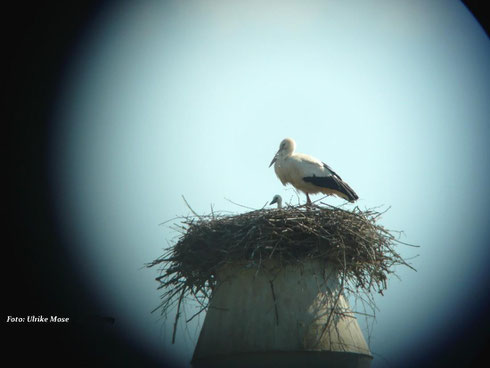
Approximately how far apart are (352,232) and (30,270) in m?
9.52

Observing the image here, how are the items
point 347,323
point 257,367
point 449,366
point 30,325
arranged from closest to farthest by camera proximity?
point 257,367 → point 347,323 → point 30,325 → point 449,366

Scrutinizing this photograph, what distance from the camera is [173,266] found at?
7.16 m

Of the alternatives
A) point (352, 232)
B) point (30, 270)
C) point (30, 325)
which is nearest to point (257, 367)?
point (352, 232)

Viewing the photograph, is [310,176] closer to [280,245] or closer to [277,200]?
[277,200]

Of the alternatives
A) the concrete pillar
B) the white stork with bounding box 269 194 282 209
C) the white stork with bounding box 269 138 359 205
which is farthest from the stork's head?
the concrete pillar

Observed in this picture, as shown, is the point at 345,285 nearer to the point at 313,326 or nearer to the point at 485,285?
the point at 313,326

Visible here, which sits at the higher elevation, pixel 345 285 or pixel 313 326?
pixel 345 285

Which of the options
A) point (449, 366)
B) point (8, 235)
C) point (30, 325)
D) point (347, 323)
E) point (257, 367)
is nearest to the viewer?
point (257, 367)

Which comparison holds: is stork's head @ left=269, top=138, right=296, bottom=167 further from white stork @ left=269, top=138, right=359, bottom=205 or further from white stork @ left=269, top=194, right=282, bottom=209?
white stork @ left=269, top=194, right=282, bottom=209

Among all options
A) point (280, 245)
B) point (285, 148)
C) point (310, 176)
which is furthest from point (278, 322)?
point (285, 148)

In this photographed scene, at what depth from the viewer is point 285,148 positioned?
32.8ft

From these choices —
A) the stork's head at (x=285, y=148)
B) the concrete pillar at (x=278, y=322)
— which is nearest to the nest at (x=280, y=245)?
the concrete pillar at (x=278, y=322)

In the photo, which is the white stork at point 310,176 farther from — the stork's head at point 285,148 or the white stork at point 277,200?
the white stork at point 277,200

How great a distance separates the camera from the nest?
6.75m
